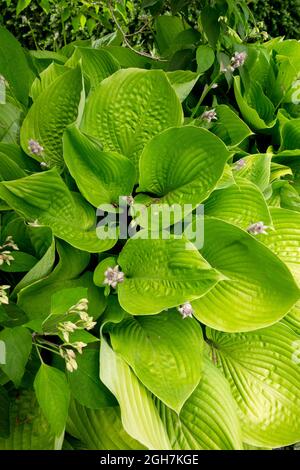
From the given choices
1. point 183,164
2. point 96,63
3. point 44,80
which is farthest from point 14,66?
point 183,164

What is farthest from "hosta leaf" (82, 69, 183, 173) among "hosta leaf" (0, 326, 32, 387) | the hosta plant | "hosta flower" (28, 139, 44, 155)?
"hosta leaf" (0, 326, 32, 387)

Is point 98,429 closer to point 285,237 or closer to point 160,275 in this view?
point 160,275

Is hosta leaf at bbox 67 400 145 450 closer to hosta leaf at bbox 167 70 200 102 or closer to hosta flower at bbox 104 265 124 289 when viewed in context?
hosta flower at bbox 104 265 124 289

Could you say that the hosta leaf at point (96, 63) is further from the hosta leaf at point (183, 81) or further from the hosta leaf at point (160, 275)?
the hosta leaf at point (160, 275)

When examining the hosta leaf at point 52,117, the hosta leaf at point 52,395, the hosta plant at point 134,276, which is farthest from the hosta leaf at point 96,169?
the hosta leaf at point 52,395

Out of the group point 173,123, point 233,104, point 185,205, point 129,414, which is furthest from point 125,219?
point 233,104
